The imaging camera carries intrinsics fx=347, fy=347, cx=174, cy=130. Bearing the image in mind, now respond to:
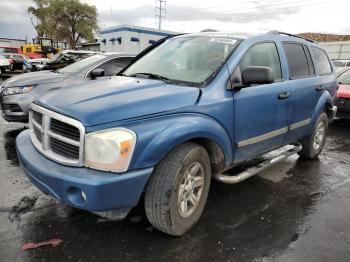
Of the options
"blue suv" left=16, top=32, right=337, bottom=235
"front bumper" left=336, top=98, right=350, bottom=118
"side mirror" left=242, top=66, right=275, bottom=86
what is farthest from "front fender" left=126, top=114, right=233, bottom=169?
"front bumper" left=336, top=98, right=350, bottom=118

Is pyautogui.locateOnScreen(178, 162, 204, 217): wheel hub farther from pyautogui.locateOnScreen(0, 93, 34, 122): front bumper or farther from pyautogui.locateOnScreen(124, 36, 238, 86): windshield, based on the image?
pyautogui.locateOnScreen(0, 93, 34, 122): front bumper

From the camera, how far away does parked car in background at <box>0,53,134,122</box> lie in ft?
20.3

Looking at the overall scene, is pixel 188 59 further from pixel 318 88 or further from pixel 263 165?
pixel 318 88

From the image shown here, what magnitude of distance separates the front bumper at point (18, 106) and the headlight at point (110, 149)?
4125 mm

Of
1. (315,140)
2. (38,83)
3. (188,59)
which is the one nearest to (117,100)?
(188,59)

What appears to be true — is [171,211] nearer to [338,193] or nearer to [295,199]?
[295,199]

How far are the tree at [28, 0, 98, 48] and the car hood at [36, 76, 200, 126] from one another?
5394 centimetres

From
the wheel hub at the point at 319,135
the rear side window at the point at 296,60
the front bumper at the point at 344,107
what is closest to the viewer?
the rear side window at the point at 296,60

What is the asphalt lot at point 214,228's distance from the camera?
2.89m

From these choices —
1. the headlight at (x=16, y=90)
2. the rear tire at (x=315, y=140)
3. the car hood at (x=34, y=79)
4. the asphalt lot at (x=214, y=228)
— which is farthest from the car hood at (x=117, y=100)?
the car hood at (x=34, y=79)

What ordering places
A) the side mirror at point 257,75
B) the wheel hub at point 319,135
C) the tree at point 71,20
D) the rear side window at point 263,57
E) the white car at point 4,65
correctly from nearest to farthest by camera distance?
the side mirror at point 257,75, the rear side window at point 263,57, the wheel hub at point 319,135, the white car at point 4,65, the tree at point 71,20

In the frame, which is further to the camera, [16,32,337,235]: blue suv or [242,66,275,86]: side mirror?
[242,66,275,86]: side mirror

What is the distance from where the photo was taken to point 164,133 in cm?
274

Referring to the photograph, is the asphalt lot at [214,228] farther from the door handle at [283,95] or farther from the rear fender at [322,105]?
the door handle at [283,95]
